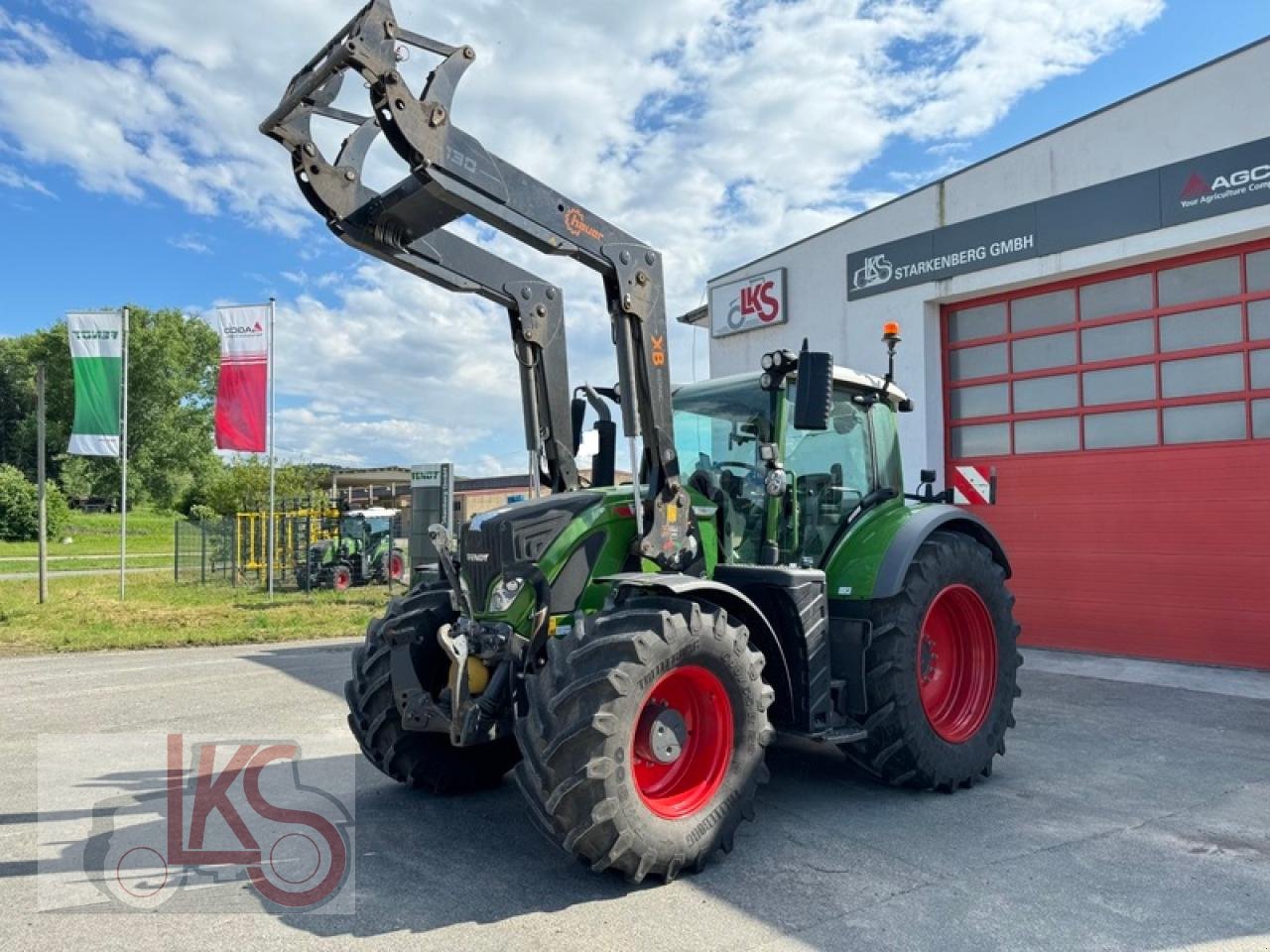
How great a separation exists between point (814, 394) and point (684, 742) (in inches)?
70.6

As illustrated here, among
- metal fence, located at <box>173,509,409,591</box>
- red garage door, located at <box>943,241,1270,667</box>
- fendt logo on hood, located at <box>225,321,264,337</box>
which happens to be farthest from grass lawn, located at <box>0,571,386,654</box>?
red garage door, located at <box>943,241,1270,667</box>

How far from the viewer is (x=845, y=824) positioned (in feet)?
15.5

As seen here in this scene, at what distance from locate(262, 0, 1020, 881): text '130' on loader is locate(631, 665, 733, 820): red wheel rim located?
0.5 inches

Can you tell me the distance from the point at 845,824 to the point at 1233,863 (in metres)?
1.67

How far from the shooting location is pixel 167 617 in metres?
14.8

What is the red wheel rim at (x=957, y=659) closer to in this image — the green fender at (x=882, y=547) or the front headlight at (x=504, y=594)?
the green fender at (x=882, y=547)

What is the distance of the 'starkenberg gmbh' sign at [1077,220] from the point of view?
9.26m

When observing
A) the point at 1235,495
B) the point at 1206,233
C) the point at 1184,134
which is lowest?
the point at 1235,495

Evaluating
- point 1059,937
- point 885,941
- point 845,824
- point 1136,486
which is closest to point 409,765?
point 845,824

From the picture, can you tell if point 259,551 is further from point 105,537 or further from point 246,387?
point 105,537

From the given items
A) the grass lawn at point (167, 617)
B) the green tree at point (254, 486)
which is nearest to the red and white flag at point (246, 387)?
the grass lawn at point (167, 617)

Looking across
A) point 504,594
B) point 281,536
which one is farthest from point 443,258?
point 281,536

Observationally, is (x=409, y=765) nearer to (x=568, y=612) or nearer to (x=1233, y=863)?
(x=568, y=612)

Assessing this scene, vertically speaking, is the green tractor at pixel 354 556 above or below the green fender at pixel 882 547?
below
